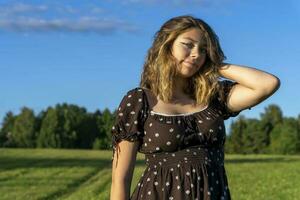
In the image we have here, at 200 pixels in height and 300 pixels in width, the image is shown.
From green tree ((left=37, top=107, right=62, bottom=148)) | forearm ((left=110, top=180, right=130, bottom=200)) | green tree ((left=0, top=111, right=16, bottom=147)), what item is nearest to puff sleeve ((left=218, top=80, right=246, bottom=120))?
forearm ((left=110, top=180, right=130, bottom=200))

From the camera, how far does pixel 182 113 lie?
389 cm

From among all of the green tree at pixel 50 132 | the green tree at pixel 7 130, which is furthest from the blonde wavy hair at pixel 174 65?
the green tree at pixel 7 130

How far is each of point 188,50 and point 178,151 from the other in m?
0.53

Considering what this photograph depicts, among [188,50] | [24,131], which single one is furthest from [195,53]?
[24,131]

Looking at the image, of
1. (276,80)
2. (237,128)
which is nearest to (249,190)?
(276,80)

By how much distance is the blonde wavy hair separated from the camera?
12.8ft

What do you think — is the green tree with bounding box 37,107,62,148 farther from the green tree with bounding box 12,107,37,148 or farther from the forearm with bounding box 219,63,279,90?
the forearm with bounding box 219,63,279,90

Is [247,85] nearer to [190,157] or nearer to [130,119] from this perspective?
[190,157]

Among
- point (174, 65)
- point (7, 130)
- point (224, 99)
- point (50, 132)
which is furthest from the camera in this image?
point (7, 130)

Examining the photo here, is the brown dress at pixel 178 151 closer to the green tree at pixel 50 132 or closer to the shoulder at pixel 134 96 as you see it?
the shoulder at pixel 134 96

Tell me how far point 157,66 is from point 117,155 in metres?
0.52

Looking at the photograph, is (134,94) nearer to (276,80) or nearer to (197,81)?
(197,81)

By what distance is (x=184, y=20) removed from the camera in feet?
12.9

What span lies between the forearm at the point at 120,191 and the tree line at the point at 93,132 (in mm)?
88607
